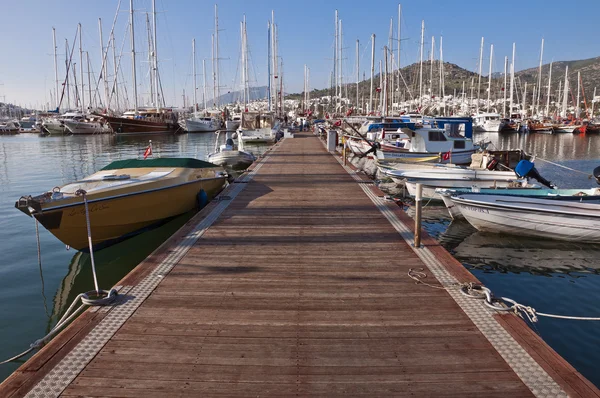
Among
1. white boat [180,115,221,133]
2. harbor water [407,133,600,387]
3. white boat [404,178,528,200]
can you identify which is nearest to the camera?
harbor water [407,133,600,387]

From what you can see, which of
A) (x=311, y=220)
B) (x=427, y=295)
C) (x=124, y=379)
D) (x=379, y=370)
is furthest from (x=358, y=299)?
(x=311, y=220)

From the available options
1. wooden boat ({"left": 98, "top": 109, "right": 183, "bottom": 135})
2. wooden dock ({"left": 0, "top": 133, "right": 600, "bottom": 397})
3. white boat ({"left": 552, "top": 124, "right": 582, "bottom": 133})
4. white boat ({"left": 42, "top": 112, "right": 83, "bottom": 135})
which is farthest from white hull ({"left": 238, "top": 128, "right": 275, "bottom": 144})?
white boat ({"left": 552, "top": 124, "right": 582, "bottom": 133})

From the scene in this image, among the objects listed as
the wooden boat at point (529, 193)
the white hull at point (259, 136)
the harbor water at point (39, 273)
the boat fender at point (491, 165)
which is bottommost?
the harbor water at point (39, 273)

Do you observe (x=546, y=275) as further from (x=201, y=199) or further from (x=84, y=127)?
(x=84, y=127)

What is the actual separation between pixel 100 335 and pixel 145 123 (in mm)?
64791

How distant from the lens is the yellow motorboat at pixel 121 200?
26.6 feet

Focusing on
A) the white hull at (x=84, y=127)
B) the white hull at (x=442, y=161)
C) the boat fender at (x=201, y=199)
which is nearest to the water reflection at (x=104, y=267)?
the boat fender at (x=201, y=199)

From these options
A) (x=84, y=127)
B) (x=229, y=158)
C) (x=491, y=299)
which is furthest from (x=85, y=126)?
(x=491, y=299)

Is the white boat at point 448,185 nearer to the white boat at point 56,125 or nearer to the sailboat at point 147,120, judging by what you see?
the sailboat at point 147,120

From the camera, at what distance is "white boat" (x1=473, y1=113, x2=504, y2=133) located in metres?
65.8

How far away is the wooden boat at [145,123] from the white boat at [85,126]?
12.3ft

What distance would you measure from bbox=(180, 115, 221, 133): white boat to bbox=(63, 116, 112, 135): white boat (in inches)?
446

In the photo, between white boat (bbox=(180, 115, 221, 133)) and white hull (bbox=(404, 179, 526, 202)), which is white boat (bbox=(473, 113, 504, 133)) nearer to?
white boat (bbox=(180, 115, 221, 133))

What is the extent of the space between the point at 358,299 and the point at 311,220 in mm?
4009
